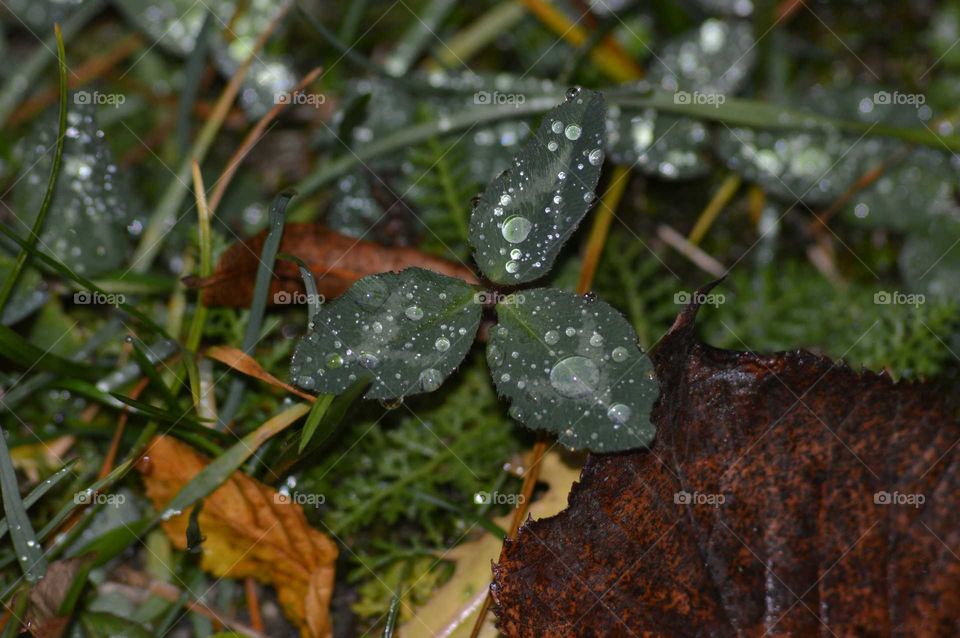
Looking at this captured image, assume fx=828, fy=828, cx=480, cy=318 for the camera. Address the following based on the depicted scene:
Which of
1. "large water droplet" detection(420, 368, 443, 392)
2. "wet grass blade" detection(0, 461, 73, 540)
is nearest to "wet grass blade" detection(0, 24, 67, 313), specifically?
"wet grass blade" detection(0, 461, 73, 540)

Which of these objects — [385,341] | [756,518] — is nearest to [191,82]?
[385,341]

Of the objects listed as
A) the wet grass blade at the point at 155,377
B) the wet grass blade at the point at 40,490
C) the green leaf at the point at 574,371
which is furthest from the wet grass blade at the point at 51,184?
the green leaf at the point at 574,371

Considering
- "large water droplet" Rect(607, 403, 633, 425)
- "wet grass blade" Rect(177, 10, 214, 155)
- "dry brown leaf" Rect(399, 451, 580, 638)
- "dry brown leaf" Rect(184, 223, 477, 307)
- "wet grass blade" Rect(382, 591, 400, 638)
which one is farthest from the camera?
"wet grass blade" Rect(177, 10, 214, 155)

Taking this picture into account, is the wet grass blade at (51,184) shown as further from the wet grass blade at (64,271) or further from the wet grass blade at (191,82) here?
the wet grass blade at (191,82)

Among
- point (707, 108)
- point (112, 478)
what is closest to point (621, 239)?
point (707, 108)

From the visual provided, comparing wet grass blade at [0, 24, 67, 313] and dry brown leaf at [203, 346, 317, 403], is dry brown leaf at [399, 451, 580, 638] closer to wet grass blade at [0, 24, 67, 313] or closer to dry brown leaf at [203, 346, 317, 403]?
dry brown leaf at [203, 346, 317, 403]

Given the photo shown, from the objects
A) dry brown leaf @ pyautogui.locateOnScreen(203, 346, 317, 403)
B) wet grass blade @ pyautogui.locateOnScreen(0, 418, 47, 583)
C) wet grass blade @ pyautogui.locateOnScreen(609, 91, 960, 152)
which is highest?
wet grass blade @ pyautogui.locateOnScreen(609, 91, 960, 152)
